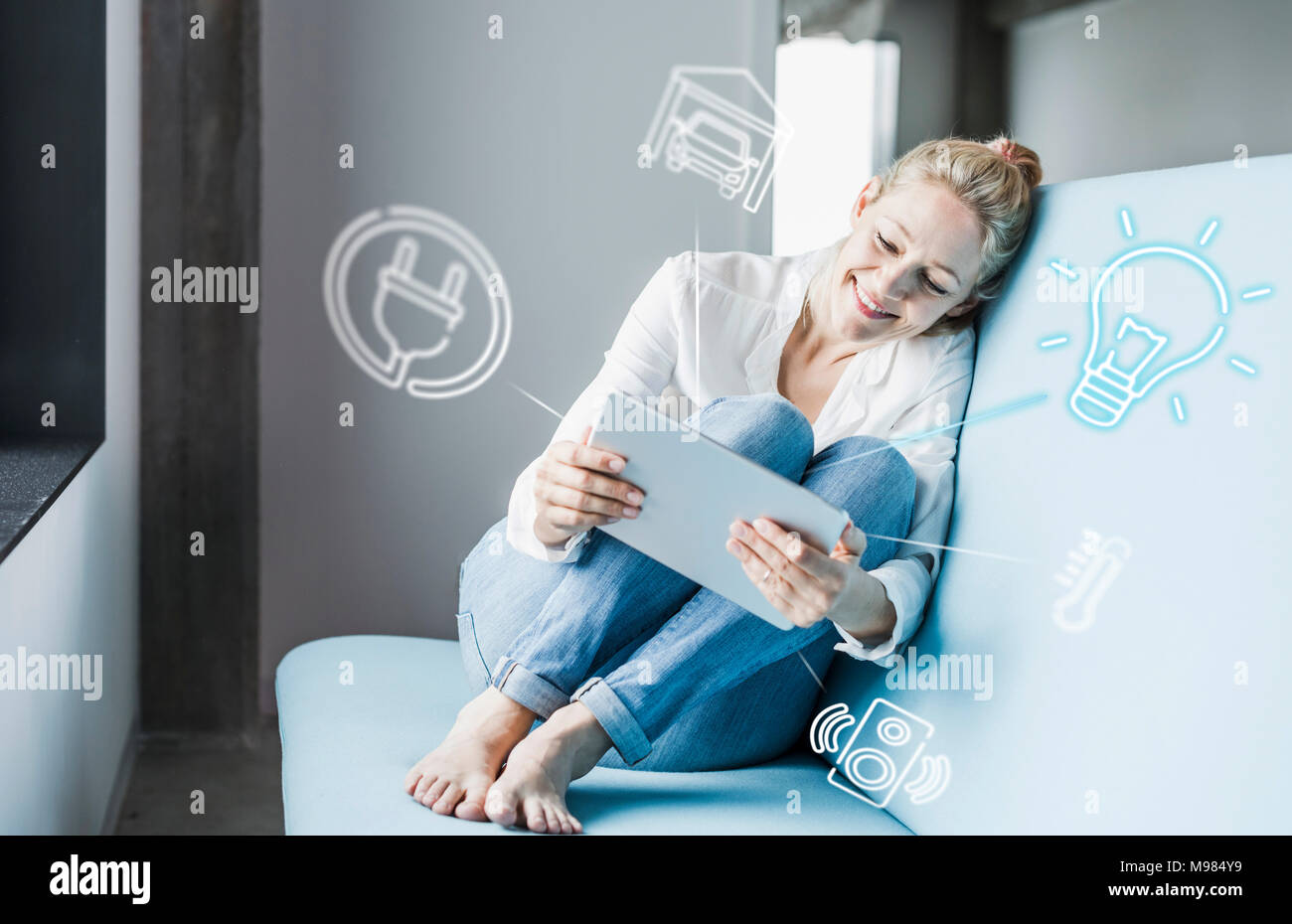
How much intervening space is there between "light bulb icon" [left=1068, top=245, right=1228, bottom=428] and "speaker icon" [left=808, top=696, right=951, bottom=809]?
28 cm

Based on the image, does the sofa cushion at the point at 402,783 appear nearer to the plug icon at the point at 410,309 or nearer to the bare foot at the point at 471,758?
the bare foot at the point at 471,758

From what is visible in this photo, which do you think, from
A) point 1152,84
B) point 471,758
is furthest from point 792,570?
point 1152,84

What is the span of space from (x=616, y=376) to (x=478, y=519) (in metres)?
0.70

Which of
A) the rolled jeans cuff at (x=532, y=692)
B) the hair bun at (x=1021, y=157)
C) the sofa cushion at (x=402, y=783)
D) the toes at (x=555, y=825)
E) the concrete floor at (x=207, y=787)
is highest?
the hair bun at (x=1021, y=157)

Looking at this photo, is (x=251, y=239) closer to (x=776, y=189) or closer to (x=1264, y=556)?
(x=776, y=189)

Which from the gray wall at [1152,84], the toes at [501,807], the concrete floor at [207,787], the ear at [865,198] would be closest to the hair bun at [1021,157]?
the ear at [865,198]

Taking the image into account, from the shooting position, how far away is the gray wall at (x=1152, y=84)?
7.79ft

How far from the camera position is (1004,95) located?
9.37ft

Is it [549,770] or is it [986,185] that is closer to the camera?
[549,770]

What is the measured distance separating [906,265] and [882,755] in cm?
42

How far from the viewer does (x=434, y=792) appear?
85cm

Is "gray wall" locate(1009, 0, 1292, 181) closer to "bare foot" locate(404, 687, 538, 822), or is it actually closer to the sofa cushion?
the sofa cushion

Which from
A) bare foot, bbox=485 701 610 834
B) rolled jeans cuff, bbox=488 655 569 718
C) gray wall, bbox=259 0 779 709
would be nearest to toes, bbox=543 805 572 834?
bare foot, bbox=485 701 610 834

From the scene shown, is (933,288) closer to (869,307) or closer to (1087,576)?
(869,307)
